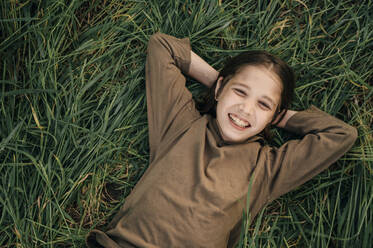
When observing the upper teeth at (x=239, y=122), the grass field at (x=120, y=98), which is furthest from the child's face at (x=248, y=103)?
the grass field at (x=120, y=98)

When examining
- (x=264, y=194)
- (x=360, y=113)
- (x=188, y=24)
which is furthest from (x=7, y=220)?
(x=360, y=113)

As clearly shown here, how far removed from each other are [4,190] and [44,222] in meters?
0.28

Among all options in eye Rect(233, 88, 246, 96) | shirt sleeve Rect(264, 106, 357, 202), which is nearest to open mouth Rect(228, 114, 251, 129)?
eye Rect(233, 88, 246, 96)

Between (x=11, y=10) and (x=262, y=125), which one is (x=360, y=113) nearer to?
(x=262, y=125)

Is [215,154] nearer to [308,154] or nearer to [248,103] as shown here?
[248,103]

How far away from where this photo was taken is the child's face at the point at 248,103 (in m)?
1.57

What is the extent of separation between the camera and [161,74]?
5.50 feet

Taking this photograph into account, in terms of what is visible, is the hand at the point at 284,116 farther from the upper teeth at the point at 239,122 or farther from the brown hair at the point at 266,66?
the upper teeth at the point at 239,122

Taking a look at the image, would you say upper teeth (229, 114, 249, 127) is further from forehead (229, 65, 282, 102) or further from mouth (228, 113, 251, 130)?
forehead (229, 65, 282, 102)

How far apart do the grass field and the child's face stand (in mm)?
338

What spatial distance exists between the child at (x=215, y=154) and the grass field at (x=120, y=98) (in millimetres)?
206

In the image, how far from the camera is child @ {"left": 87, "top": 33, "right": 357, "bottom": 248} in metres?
1.53

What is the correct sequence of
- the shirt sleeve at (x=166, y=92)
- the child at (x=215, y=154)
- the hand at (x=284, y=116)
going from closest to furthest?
the child at (x=215, y=154), the shirt sleeve at (x=166, y=92), the hand at (x=284, y=116)

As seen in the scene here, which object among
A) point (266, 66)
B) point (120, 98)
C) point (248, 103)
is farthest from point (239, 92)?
point (120, 98)
